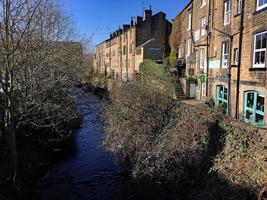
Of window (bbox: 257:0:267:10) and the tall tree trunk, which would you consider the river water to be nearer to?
the tall tree trunk

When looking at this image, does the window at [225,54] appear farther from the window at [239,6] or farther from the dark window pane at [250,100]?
the dark window pane at [250,100]

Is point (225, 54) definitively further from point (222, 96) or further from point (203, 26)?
point (203, 26)

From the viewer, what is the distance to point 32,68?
14.1m

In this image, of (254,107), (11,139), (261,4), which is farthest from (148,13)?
(11,139)

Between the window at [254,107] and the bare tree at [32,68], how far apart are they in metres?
9.29

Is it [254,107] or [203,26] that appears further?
[203,26]

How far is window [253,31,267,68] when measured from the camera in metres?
14.3

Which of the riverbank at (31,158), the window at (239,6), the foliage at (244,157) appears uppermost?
the window at (239,6)

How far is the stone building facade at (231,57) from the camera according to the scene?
578 inches

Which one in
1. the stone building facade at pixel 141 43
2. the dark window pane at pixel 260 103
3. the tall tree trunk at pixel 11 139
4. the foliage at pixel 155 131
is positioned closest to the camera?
the tall tree trunk at pixel 11 139

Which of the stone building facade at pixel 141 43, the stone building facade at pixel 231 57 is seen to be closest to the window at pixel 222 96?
the stone building facade at pixel 231 57

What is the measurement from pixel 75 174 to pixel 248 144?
8089mm

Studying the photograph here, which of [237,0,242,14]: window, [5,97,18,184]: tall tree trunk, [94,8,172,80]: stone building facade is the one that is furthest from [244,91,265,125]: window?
[94,8,172,80]: stone building facade

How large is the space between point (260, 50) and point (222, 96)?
18.6 feet
